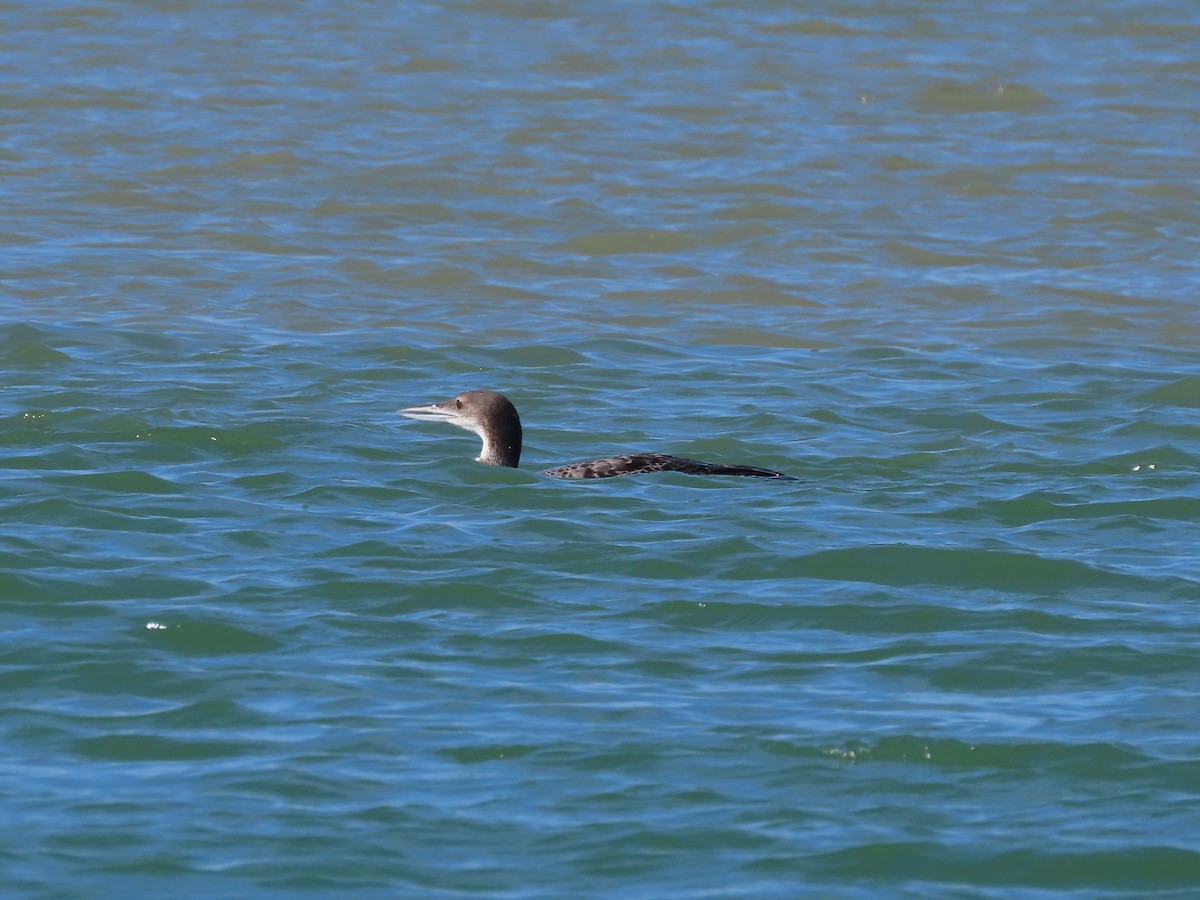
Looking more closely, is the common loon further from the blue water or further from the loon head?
the blue water

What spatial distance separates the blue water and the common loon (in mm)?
212

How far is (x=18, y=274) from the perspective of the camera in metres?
16.9

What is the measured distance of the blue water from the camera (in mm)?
7125

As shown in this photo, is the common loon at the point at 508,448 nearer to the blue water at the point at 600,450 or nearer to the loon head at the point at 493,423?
the loon head at the point at 493,423

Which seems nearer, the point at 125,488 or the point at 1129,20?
the point at 125,488

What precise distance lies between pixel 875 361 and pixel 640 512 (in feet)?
15.6

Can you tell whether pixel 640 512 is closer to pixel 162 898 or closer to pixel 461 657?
pixel 461 657

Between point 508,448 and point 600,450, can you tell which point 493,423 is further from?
point 600,450

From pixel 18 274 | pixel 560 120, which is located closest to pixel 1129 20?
pixel 560 120

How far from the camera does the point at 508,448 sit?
12.4 metres

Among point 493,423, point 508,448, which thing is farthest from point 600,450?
point 493,423

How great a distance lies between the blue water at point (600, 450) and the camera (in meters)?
7.12

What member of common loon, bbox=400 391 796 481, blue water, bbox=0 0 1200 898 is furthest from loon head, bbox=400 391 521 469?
blue water, bbox=0 0 1200 898

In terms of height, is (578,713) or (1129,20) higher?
(1129,20)
